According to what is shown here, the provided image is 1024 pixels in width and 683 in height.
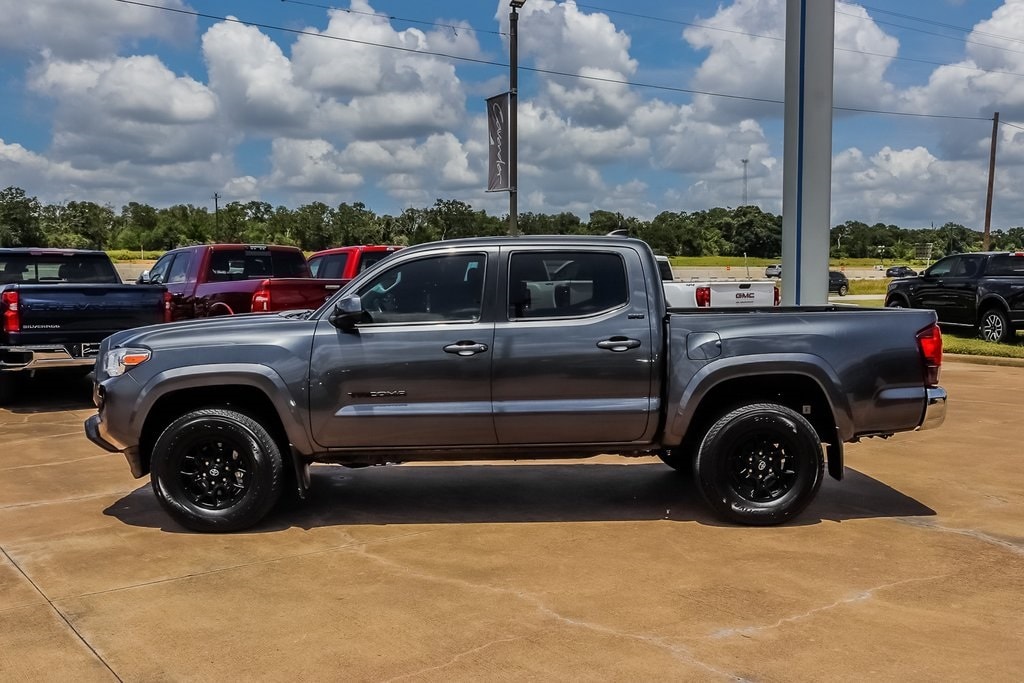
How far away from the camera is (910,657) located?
3.79 m

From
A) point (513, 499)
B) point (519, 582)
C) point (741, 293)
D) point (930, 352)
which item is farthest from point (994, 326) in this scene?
point (519, 582)

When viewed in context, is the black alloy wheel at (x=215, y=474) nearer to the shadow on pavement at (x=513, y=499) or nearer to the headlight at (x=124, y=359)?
the shadow on pavement at (x=513, y=499)

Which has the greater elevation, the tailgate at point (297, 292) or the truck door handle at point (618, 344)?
the tailgate at point (297, 292)

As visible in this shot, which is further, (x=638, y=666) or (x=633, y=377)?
(x=633, y=377)

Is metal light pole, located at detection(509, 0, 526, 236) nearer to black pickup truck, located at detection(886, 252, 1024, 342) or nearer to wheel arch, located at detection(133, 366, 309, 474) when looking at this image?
black pickup truck, located at detection(886, 252, 1024, 342)

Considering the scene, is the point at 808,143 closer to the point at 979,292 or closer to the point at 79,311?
the point at 79,311

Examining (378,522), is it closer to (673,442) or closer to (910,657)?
(673,442)

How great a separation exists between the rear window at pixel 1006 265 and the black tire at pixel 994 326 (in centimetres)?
76

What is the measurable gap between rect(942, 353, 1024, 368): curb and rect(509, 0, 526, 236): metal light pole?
27.7ft

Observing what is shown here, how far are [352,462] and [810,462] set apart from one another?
2951 millimetres

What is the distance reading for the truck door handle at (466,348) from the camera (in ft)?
18.3

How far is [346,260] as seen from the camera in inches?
516

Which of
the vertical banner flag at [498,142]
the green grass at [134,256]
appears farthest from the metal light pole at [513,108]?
the green grass at [134,256]

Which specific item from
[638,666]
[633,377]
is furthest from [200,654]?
[633,377]
